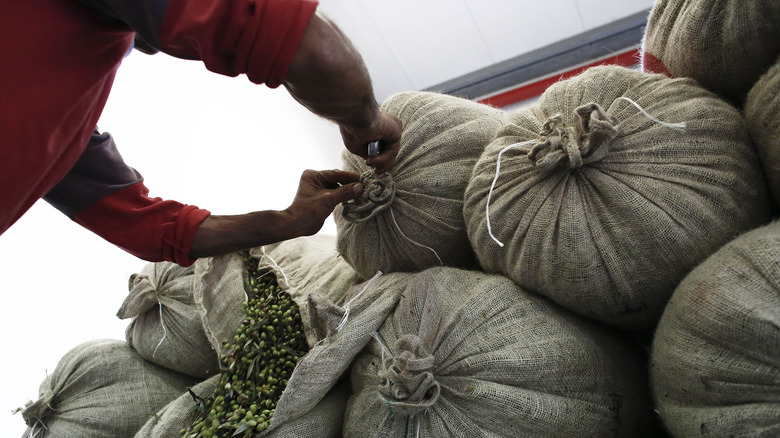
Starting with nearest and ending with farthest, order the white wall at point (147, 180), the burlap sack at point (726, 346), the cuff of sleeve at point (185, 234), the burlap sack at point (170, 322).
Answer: the burlap sack at point (726, 346)
the cuff of sleeve at point (185, 234)
the burlap sack at point (170, 322)
the white wall at point (147, 180)

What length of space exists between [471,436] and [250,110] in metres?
2.07

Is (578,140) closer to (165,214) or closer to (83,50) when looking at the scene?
(83,50)

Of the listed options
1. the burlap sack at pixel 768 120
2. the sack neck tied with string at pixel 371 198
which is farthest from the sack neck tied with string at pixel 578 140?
the sack neck tied with string at pixel 371 198

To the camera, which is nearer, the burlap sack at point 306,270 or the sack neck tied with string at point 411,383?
the sack neck tied with string at point 411,383

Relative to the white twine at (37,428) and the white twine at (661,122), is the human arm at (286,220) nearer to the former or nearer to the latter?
the white twine at (661,122)

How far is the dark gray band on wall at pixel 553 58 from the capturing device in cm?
196

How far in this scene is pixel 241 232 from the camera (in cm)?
88

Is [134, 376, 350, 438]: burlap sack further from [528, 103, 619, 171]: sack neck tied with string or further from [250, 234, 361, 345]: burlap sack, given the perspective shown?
[528, 103, 619, 171]: sack neck tied with string

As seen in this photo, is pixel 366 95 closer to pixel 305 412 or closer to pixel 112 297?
pixel 305 412

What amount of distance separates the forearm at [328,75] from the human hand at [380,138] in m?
0.07

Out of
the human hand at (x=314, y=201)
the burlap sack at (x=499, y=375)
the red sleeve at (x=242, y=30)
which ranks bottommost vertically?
the burlap sack at (x=499, y=375)

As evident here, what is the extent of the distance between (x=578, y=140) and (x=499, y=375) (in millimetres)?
306

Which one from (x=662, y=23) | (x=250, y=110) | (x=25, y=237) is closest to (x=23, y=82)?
(x=662, y=23)

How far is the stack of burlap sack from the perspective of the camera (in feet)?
1.74
